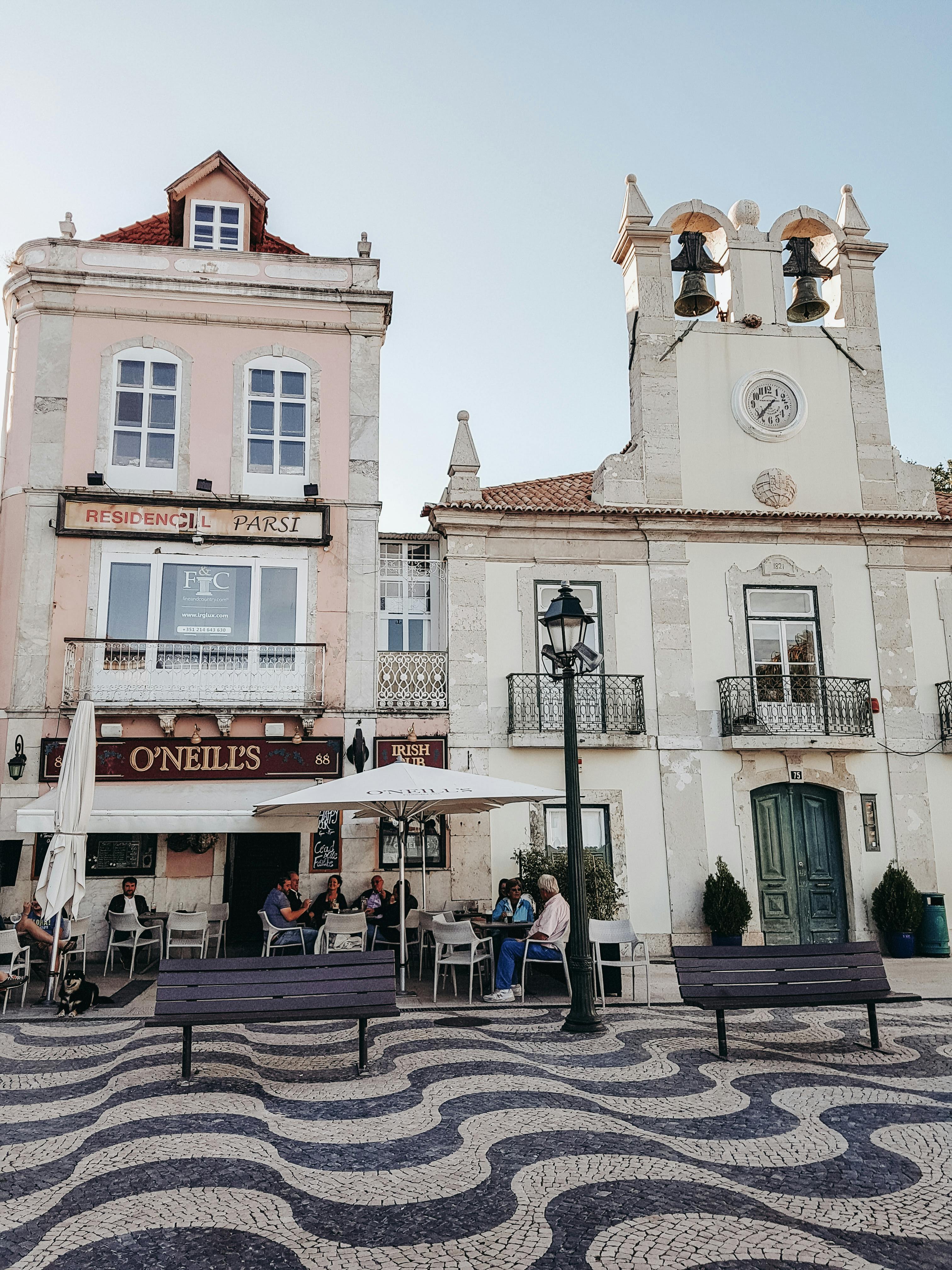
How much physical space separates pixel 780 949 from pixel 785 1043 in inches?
38.5

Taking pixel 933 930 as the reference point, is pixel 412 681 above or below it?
above

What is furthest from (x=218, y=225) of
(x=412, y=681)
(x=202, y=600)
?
(x=412, y=681)

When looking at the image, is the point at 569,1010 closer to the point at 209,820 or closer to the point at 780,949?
the point at 780,949

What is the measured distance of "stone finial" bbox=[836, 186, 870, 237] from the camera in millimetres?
16688

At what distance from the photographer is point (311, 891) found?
522 inches

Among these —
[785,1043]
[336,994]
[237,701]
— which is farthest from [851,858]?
[336,994]

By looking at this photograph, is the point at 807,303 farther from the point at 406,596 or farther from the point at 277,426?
the point at 277,426

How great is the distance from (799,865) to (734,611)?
3973 millimetres

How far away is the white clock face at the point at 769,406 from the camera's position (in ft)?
51.9

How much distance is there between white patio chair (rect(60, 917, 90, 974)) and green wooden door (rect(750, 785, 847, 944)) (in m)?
9.27

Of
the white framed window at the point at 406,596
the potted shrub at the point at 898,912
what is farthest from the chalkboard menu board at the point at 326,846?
the potted shrub at the point at 898,912

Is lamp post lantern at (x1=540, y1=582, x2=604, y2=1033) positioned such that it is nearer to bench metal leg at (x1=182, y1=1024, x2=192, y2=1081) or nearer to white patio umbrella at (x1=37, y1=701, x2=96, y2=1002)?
bench metal leg at (x1=182, y1=1024, x2=192, y2=1081)

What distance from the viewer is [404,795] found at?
9.52 meters

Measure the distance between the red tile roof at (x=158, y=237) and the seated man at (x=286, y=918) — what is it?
986 centimetres
